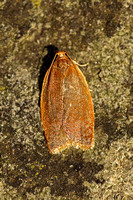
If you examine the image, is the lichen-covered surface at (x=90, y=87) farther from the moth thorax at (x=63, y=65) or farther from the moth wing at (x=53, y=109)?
the moth thorax at (x=63, y=65)

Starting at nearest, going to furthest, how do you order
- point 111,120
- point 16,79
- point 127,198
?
point 127,198 < point 111,120 < point 16,79

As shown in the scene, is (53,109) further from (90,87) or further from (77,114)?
(90,87)

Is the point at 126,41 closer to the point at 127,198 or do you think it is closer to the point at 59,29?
the point at 59,29

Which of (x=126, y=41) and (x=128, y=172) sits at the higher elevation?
(x=126, y=41)

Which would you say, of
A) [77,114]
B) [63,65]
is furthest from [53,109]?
[63,65]

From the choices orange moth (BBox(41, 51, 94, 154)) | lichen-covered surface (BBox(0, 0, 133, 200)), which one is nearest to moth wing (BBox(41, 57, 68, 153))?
orange moth (BBox(41, 51, 94, 154))

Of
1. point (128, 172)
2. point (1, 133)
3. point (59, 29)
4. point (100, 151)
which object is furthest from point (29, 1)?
point (128, 172)

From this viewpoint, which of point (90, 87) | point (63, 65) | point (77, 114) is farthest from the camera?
point (90, 87)
